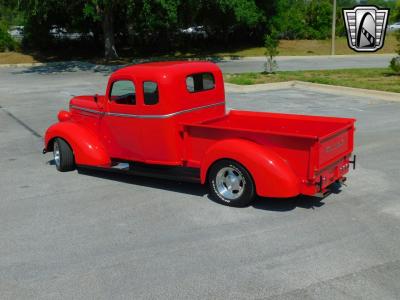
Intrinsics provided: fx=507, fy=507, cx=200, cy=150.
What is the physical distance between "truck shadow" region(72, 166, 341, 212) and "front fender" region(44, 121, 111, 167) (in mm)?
401

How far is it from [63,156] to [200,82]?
263 centimetres

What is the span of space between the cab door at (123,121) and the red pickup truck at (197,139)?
0.01 meters

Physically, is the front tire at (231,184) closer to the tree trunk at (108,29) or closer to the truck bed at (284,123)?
the truck bed at (284,123)

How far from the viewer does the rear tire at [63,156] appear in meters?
8.38

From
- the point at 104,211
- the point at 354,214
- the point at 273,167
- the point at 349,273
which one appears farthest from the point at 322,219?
the point at 104,211

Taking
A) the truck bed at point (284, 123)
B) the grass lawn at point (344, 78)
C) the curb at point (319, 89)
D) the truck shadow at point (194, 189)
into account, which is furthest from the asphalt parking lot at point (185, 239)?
the grass lawn at point (344, 78)

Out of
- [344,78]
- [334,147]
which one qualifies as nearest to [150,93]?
[334,147]

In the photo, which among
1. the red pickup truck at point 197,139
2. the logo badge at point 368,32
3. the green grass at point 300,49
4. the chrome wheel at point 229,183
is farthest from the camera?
the green grass at point 300,49

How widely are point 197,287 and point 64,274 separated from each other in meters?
1.35

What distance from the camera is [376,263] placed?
505 centimetres

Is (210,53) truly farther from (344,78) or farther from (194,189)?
(194,189)

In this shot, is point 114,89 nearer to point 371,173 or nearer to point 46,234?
point 46,234

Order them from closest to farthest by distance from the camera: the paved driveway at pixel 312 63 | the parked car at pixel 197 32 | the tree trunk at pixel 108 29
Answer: the paved driveway at pixel 312 63 < the tree trunk at pixel 108 29 < the parked car at pixel 197 32

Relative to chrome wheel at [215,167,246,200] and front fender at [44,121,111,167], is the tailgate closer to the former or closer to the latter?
chrome wheel at [215,167,246,200]
